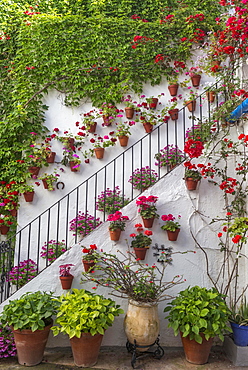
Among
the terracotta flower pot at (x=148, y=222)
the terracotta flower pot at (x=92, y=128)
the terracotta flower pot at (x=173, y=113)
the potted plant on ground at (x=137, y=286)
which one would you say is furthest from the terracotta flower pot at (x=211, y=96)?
the potted plant on ground at (x=137, y=286)

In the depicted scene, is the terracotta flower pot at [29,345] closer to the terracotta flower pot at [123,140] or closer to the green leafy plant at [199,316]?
the green leafy plant at [199,316]

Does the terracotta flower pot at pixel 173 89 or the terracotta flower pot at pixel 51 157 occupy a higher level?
the terracotta flower pot at pixel 173 89

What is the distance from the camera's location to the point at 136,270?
461cm

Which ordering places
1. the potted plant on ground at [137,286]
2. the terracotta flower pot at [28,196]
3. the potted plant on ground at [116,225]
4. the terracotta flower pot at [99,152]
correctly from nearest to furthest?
the potted plant on ground at [137,286] < the potted plant on ground at [116,225] < the terracotta flower pot at [28,196] < the terracotta flower pot at [99,152]

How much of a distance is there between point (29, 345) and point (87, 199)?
2699 mm

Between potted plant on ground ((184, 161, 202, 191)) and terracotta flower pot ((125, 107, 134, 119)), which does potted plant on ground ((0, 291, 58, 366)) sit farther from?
terracotta flower pot ((125, 107, 134, 119))

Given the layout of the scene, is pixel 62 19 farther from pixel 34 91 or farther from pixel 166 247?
pixel 166 247

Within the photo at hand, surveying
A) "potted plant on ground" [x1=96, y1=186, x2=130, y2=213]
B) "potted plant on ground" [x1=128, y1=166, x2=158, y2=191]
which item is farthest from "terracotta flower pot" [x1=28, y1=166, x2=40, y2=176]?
"potted plant on ground" [x1=128, y1=166, x2=158, y2=191]

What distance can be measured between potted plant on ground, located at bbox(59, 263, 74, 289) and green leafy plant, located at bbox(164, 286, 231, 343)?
146 cm

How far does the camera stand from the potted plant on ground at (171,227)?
4602mm

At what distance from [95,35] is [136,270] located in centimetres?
490

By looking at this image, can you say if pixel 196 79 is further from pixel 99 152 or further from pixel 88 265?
pixel 88 265

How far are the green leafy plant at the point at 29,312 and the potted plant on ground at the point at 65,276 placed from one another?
0.29 meters

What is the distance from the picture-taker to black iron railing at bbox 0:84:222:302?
528cm
